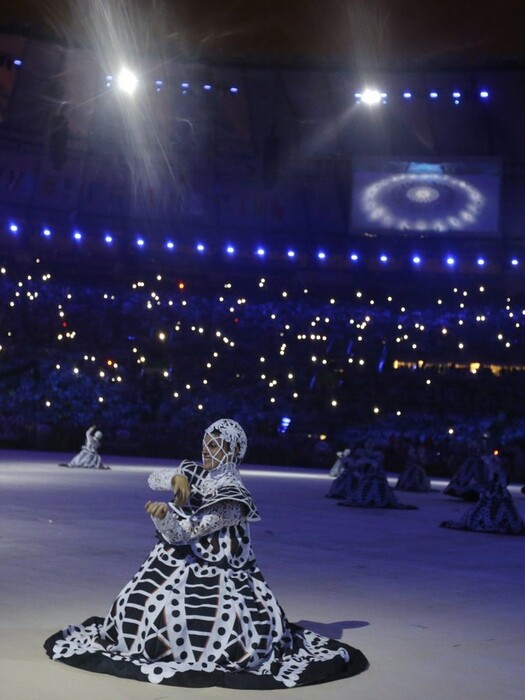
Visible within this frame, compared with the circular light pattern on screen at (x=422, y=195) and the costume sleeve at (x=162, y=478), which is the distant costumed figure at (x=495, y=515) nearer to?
the costume sleeve at (x=162, y=478)

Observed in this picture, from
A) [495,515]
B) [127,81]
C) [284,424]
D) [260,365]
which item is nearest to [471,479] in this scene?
[495,515]

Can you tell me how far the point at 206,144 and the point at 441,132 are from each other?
Answer: 10.0 metres

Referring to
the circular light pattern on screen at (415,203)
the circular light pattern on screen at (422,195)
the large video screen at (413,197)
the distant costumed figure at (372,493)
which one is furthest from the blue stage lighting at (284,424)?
the distant costumed figure at (372,493)

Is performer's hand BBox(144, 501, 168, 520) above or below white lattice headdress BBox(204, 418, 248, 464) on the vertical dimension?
below

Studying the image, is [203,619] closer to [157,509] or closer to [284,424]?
[157,509]

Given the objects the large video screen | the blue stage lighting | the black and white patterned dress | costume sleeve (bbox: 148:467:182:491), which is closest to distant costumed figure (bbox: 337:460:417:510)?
the black and white patterned dress

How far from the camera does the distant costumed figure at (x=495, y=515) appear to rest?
15.1m

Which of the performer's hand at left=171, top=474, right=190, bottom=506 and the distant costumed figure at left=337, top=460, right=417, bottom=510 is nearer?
the performer's hand at left=171, top=474, right=190, bottom=506

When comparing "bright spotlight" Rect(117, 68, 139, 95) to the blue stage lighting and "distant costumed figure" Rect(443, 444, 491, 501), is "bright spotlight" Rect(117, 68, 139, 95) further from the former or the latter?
"distant costumed figure" Rect(443, 444, 491, 501)

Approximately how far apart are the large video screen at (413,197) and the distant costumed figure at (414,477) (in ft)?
68.0

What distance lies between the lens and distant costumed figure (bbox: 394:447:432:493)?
25.1 metres

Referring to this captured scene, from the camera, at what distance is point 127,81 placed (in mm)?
39875

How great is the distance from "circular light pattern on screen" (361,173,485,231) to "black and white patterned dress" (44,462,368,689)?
39.6m

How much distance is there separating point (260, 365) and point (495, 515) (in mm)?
26482
